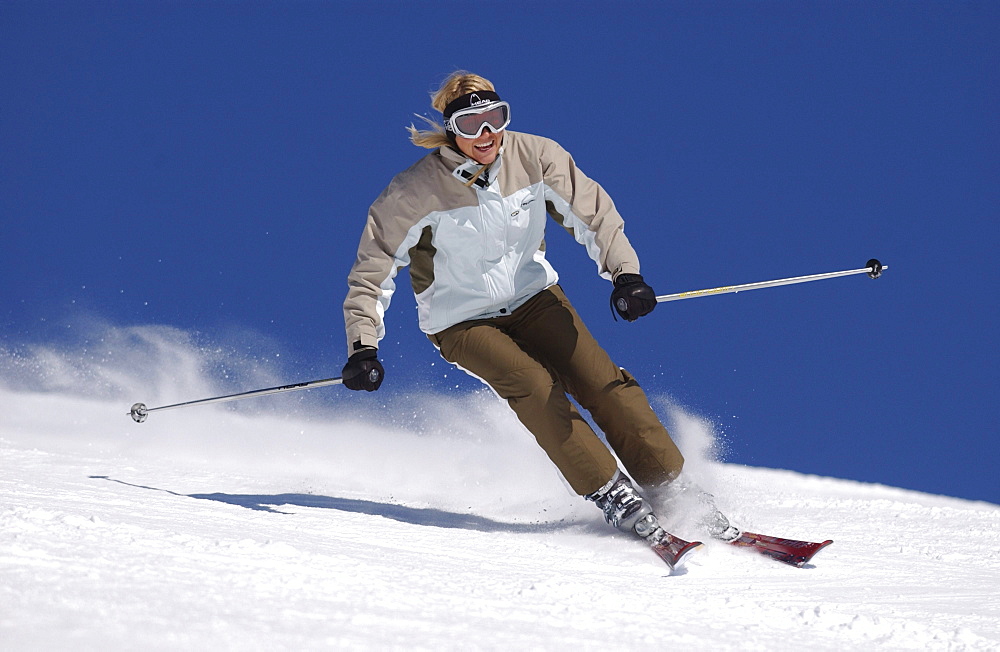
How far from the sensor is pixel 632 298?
360 centimetres

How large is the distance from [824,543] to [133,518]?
228 centimetres

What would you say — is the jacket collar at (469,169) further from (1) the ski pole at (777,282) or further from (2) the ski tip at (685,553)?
(2) the ski tip at (685,553)

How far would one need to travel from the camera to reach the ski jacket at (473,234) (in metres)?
3.52

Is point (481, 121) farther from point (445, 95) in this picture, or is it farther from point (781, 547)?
point (781, 547)

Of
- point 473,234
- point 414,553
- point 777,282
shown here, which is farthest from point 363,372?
point 777,282

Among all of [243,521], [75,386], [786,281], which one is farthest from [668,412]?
[75,386]

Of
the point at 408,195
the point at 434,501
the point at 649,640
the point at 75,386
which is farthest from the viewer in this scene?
the point at 75,386

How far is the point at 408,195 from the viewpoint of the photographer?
353cm

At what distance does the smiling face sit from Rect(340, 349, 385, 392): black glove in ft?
2.74

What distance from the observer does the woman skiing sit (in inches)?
134

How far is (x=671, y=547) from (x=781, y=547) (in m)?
0.44

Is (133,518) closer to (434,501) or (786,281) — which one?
(434,501)

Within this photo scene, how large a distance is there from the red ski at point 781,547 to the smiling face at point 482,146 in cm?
167

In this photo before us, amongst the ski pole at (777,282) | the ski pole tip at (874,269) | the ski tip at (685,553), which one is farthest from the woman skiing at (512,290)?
the ski pole tip at (874,269)
